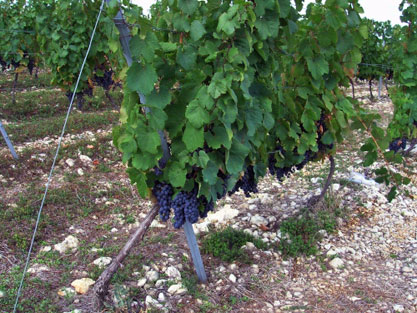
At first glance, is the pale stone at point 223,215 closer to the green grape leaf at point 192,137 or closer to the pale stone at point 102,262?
the pale stone at point 102,262

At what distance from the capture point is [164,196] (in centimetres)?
234

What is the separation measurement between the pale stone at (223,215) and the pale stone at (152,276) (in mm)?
994

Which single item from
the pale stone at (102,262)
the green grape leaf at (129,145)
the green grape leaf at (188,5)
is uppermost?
the green grape leaf at (188,5)

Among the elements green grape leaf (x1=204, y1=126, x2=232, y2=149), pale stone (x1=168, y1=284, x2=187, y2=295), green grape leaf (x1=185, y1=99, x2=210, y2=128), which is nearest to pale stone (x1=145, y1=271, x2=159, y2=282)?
pale stone (x1=168, y1=284, x2=187, y2=295)

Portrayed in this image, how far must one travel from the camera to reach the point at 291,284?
3000 millimetres

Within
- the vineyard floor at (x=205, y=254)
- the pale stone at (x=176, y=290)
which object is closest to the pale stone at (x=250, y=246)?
the vineyard floor at (x=205, y=254)

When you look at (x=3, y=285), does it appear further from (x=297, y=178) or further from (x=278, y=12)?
(x=297, y=178)

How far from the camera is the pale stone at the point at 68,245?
348 cm

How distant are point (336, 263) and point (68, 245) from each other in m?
2.29

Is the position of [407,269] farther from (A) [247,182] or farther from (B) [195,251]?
(B) [195,251]

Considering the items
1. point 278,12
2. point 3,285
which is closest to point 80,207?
point 3,285

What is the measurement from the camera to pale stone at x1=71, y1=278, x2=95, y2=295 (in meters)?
2.87

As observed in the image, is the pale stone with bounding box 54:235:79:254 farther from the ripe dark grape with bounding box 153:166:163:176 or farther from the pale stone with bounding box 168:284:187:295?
the ripe dark grape with bounding box 153:166:163:176

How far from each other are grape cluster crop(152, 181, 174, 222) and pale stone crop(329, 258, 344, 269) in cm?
157
